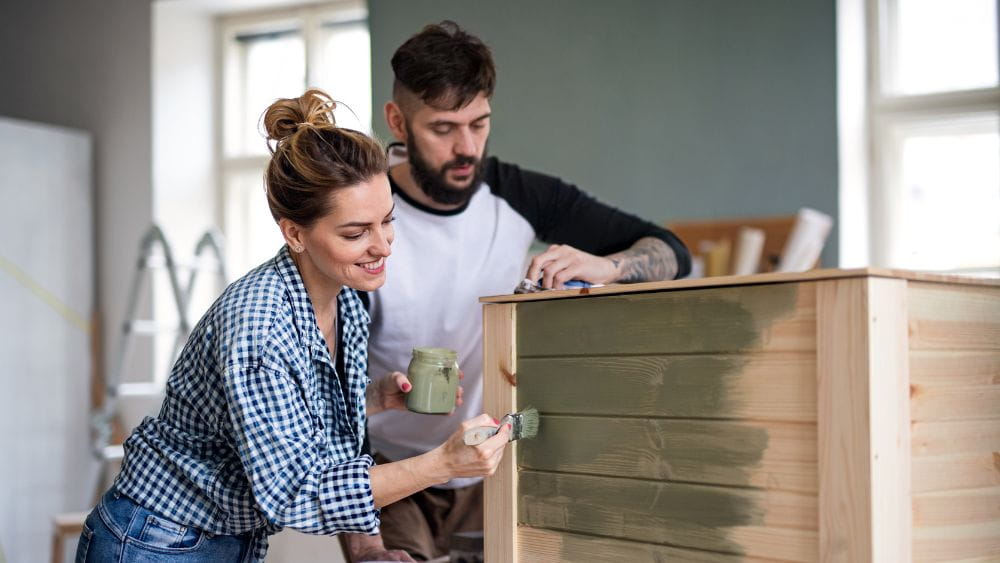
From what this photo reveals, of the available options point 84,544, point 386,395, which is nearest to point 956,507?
point 386,395

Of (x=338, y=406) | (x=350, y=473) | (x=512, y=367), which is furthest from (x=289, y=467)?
(x=512, y=367)

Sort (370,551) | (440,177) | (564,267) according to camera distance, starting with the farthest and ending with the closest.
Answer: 1. (440,177)
2. (370,551)
3. (564,267)

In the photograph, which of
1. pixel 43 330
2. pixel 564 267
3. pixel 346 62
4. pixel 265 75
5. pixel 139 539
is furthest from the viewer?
pixel 265 75

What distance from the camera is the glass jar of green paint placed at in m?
1.73

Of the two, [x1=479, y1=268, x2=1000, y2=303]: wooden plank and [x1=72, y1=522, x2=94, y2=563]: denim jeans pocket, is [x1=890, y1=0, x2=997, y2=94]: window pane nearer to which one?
[x1=479, y1=268, x2=1000, y2=303]: wooden plank

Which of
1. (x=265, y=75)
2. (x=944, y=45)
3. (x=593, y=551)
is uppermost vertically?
(x=265, y=75)

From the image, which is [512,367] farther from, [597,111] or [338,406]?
[597,111]

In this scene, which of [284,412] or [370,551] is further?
[370,551]

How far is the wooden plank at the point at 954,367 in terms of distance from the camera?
1.30 meters

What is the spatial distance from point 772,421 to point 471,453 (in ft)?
1.36

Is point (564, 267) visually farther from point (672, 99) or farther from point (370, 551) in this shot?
point (672, 99)

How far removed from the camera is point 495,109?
141 inches

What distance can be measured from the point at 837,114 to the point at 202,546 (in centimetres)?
222

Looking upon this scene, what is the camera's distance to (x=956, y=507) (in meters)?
1.34
